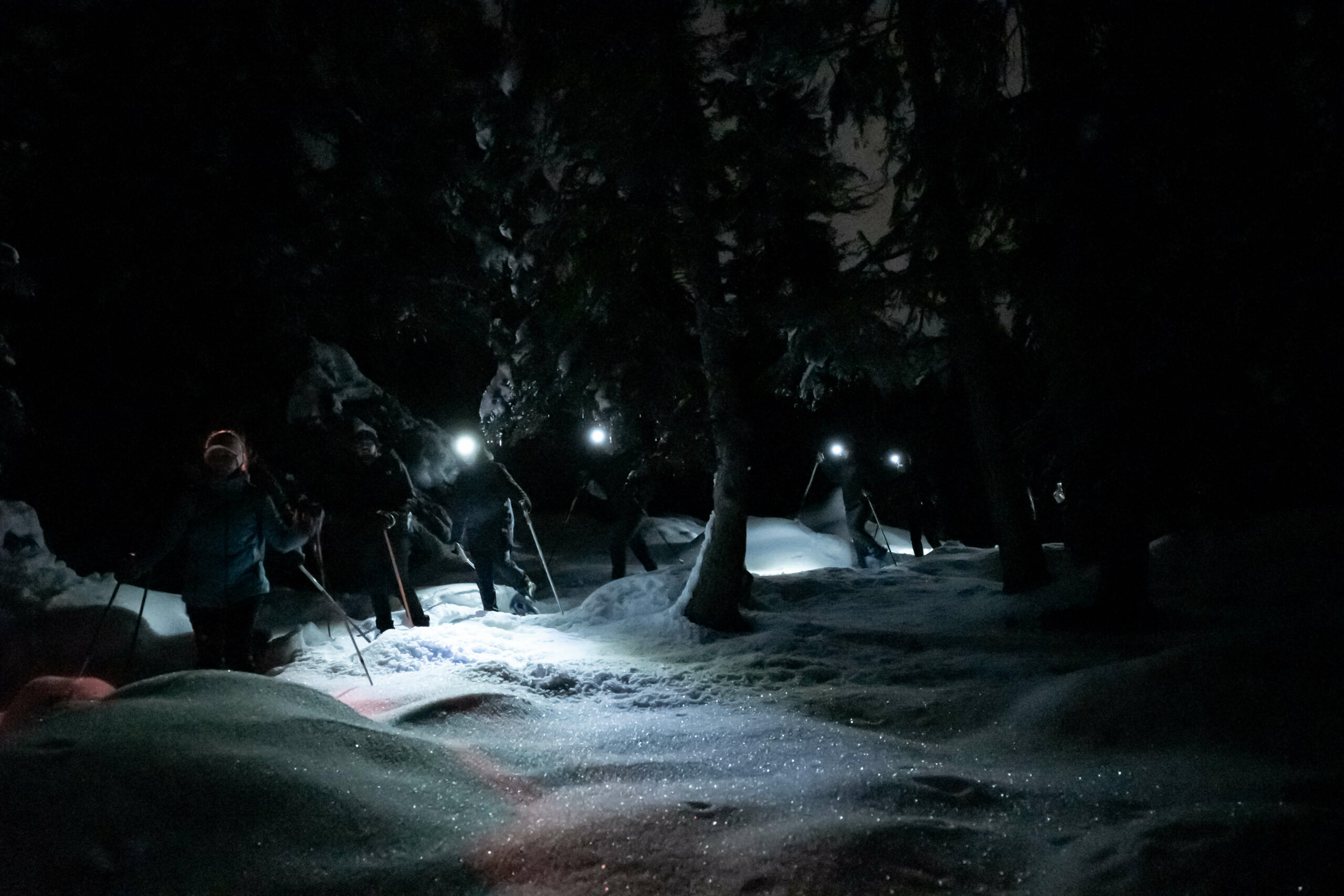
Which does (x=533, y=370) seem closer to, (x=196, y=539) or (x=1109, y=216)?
(x=196, y=539)

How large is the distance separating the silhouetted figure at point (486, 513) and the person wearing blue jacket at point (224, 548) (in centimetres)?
415

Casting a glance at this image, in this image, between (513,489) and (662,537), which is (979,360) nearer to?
(513,489)

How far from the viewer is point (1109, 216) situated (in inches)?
247

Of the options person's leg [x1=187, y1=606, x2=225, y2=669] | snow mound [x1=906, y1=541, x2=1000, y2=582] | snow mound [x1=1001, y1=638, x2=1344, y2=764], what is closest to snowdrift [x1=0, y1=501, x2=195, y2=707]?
person's leg [x1=187, y1=606, x2=225, y2=669]

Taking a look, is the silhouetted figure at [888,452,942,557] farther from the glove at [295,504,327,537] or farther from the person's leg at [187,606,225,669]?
the person's leg at [187,606,225,669]

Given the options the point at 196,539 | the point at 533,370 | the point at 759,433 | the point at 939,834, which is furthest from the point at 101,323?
the point at 759,433

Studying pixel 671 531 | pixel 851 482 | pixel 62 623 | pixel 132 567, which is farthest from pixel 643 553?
pixel 132 567

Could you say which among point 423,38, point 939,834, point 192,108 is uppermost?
point 423,38

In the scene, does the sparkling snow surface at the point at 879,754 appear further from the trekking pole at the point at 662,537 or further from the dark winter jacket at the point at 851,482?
the trekking pole at the point at 662,537

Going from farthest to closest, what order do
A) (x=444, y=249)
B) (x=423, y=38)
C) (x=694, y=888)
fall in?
(x=444, y=249), (x=423, y=38), (x=694, y=888)

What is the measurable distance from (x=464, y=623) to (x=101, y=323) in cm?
708

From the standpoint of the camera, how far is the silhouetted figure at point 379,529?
8320 mm

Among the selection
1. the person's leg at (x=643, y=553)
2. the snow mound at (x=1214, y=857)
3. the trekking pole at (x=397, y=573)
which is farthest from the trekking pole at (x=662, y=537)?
the snow mound at (x=1214, y=857)

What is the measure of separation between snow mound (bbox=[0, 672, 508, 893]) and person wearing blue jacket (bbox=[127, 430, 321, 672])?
68.7 inches
